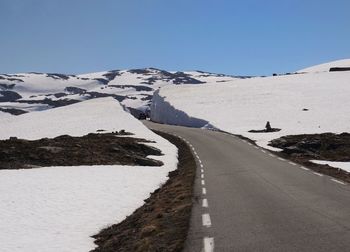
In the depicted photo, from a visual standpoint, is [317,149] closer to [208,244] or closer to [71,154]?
[71,154]

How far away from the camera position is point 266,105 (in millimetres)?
85938

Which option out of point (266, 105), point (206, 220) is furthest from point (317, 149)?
point (266, 105)

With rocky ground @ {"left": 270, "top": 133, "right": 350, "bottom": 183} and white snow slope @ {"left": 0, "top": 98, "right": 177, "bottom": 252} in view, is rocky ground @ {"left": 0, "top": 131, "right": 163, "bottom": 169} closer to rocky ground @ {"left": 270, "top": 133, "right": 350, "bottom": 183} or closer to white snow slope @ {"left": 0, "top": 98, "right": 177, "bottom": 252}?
white snow slope @ {"left": 0, "top": 98, "right": 177, "bottom": 252}

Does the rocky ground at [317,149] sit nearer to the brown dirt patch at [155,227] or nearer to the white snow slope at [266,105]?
the white snow slope at [266,105]

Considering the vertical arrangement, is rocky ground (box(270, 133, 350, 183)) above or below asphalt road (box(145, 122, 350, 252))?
above

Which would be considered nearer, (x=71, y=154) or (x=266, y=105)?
(x=71, y=154)

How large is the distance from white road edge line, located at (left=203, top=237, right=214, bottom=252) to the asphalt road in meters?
0.02

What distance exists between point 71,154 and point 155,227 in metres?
16.7

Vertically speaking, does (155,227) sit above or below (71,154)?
below

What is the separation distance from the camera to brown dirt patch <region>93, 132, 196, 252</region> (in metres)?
10.8

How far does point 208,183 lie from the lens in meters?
20.3

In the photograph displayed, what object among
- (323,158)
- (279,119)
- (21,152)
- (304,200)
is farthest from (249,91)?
(304,200)

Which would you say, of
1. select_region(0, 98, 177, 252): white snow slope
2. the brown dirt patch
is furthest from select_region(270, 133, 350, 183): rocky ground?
the brown dirt patch

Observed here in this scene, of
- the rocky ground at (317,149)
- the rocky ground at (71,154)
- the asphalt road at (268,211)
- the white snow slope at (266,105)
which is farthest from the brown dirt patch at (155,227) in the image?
the white snow slope at (266,105)
